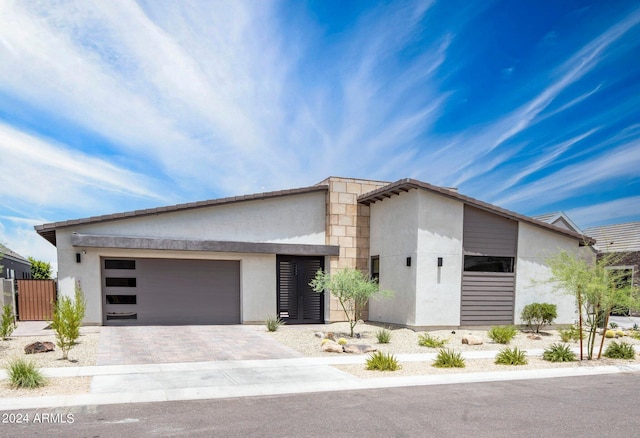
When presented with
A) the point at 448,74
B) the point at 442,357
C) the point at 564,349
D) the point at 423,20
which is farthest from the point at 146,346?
the point at 448,74

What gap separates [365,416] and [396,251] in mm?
10231

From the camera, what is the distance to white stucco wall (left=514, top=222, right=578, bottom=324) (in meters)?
15.9

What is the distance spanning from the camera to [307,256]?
1753 centimetres

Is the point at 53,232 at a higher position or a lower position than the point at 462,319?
higher

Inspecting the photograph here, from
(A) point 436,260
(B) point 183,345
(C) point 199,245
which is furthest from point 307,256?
(B) point 183,345

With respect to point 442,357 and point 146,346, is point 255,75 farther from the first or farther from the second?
point 442,357

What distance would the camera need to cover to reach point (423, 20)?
1345 cm

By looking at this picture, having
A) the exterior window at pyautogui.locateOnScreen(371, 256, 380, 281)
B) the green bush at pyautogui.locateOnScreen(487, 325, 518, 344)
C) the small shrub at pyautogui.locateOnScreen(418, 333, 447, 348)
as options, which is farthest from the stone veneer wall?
the green bush at pyautogui.locateOnScreen(487, 325, 518, 344)

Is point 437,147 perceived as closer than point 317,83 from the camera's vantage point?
No

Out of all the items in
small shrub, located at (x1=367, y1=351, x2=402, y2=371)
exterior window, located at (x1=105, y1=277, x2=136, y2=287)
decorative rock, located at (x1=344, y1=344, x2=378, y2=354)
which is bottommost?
decorative rock, located at (x1=344, y1=344, x2=378, y2=354)

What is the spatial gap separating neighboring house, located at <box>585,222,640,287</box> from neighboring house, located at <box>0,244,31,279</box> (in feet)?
117

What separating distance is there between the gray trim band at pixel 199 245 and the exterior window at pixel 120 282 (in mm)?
1462

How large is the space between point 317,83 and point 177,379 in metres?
11.3

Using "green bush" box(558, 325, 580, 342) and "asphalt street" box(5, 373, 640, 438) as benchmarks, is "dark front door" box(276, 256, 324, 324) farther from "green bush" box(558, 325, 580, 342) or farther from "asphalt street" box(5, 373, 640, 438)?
"asphalt street" box(5, 373, 640, 438)
